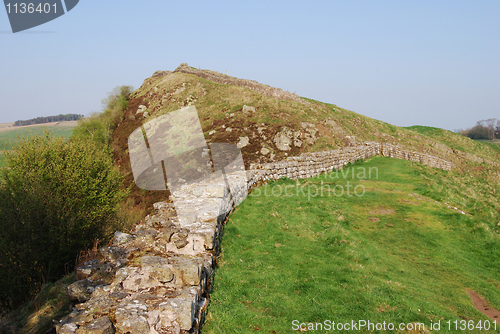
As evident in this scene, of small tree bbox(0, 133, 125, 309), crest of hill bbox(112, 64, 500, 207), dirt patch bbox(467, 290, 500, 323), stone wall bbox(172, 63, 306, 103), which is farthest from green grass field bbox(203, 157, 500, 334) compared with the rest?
stone wall bbox(172, 63, 306, 103)

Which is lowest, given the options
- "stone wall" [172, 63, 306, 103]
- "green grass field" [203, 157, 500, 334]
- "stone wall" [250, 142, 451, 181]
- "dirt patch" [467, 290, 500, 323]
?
"dirt patch" [467, 290, 500, 323]

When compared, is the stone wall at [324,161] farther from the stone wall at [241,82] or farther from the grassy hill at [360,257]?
the stone wall at [241,82]

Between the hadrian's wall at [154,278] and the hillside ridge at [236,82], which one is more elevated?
the hillside ridge at [236,82]

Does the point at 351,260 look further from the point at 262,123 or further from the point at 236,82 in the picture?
the point at 236,82

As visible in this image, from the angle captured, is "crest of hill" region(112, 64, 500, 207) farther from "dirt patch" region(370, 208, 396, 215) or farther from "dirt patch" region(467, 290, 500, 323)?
"dirt patch" region(467, 290, 500, 323)

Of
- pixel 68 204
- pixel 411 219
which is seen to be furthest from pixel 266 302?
pixel 68 204

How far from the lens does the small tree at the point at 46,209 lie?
10.4 meters

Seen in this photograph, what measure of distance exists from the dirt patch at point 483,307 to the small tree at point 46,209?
12724 millimetres

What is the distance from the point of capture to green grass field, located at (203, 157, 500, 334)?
5.96 meters

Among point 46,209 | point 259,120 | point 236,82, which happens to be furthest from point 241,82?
point 46,209

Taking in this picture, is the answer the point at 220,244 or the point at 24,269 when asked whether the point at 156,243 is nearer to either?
the point at 220,244

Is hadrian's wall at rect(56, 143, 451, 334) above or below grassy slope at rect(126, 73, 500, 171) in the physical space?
below

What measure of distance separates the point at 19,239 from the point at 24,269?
4.48 ft

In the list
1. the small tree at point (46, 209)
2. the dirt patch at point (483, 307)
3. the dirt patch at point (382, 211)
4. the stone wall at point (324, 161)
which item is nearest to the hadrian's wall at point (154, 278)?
the small tree at point (46, 209)
